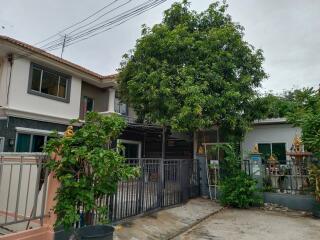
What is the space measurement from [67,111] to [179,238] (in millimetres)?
8701

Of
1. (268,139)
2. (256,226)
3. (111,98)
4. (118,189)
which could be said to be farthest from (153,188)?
(111,98)

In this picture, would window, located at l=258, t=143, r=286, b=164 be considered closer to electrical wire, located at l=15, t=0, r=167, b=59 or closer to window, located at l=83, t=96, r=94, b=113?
electrical wire, located at l=15, t=0, r=167, b=59

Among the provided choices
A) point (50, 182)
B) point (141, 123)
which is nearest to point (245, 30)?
point (141, 123)

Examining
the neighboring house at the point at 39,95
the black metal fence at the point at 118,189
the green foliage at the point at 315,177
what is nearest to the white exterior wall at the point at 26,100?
the neighboring house at the point at 39,95

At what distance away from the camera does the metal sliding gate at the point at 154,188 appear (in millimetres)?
5965

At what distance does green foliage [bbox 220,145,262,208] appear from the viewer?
27.9 feet

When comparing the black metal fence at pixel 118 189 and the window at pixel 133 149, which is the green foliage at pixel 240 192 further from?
the window at pixel 133 149

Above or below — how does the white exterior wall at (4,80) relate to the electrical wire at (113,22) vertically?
below

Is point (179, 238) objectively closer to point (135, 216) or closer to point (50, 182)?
point (135, 216)

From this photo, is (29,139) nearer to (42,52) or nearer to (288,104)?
(42,52)

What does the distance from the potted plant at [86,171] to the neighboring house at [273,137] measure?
765 centimetres

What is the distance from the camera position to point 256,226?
261 inches

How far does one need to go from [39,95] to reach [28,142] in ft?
6.62

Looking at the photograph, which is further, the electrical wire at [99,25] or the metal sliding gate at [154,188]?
the electrical wire at [99,25]
